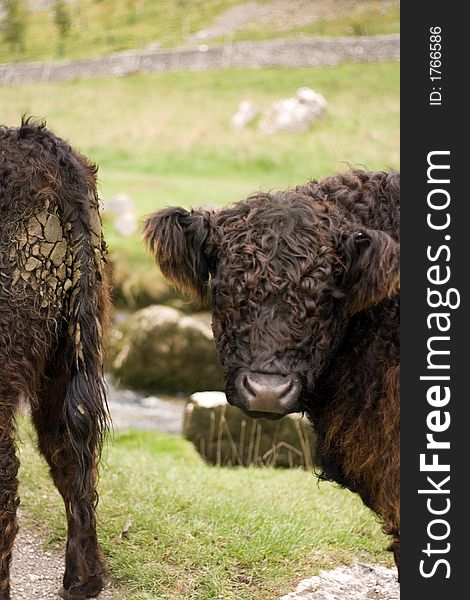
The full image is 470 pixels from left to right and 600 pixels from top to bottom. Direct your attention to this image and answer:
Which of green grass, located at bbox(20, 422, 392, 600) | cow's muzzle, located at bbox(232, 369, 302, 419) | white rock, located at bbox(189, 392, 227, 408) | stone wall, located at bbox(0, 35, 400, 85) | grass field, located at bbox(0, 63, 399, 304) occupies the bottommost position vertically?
green grass, located at bbox(20, 422, 392, 600)

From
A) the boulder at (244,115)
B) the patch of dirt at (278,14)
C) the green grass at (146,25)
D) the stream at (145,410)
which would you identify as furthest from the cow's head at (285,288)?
the patch of dirt at (278,14)

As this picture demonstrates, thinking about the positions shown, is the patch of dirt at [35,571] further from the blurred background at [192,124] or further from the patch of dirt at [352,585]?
the patch of dirt at [352,585]

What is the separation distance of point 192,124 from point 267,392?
2269cm

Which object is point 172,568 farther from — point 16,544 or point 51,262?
point 51,262

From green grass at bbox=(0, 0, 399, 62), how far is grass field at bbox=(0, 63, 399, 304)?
1.28m

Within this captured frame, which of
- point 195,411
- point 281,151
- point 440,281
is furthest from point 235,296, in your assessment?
point 281,151

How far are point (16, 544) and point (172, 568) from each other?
1043mm

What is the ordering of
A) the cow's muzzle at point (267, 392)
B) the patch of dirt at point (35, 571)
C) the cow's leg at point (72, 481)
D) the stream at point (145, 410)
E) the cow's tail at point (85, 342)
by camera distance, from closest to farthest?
the cow's muzzle at point (267, 392) → the cow's tail at point (85, 342) → the cow's leg at point (72, 481) → the patch of dirt at point (35, 571) → the stream at point (145, 410)

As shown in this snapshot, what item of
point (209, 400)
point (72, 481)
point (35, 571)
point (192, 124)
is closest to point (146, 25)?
point (192, 124)

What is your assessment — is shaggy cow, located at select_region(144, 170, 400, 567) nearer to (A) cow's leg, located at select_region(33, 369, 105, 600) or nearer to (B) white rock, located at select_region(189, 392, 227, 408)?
(A) cow's leg, located at select_region(33, 369, 105, 600)

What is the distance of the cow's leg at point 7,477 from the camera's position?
395cm

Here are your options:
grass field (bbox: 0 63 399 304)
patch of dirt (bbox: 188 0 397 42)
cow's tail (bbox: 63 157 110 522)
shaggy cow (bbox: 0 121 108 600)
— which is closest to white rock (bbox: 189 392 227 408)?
shaggy cow (bbox: 0 121 108 600)

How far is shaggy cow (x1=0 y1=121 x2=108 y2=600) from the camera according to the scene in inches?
156

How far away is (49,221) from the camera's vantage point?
412cm
